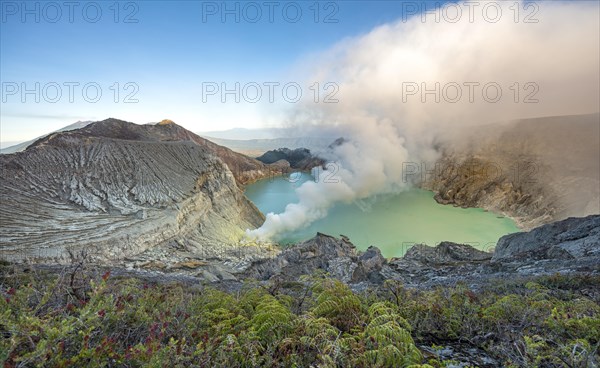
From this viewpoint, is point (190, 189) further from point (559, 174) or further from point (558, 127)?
point (558, 127)

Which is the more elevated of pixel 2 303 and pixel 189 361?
pixel 2 303

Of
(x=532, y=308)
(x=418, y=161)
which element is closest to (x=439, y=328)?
(x=532, y=308)

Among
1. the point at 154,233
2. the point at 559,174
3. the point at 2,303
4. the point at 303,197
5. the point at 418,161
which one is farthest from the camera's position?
the point at 418,161

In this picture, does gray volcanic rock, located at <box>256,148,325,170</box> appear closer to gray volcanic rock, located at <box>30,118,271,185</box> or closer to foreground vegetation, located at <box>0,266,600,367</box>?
gray volcanic rock, located at <box>30,118,271,185</box>

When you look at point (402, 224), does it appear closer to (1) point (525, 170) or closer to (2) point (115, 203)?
(1) point (525, 170)

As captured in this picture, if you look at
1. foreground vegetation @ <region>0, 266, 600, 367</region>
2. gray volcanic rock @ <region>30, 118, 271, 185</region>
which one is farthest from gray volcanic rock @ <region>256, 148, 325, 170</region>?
foreground vegetation @ <region>0, 266, 600, 367</region>

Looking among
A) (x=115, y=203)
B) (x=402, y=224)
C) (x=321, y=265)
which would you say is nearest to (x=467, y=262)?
(x=321, y=265)

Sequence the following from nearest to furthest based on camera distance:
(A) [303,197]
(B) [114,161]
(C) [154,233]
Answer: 1. (C) [154,233]
2. (B) [114,161]
3. (A) [303,197]
